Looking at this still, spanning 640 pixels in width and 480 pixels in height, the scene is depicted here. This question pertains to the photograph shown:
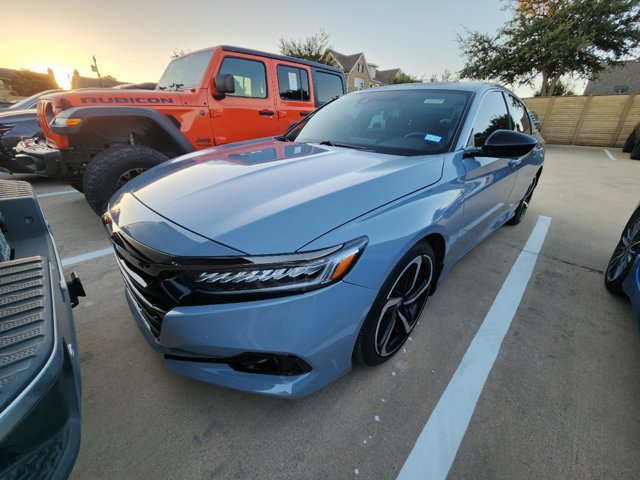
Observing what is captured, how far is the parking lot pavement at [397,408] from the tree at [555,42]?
1966cm

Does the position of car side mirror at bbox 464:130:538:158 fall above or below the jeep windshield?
below

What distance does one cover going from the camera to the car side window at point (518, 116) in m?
2.99

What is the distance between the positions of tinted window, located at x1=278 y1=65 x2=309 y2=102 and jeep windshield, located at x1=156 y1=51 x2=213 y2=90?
1.06 m

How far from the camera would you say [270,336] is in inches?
43.8

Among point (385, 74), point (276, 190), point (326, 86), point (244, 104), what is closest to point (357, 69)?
point (385, 74)

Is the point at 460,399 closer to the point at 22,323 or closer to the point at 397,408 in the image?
the point at 397,408

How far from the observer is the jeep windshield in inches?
154

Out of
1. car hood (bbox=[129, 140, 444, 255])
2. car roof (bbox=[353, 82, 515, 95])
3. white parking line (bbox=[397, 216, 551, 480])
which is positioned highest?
car roof (bbox=[353, 82, 515, 95])

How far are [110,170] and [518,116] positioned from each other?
4359 millimetres

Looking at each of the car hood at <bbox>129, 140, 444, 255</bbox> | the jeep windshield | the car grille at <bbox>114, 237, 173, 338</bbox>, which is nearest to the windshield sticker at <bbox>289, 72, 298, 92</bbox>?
the jeep windshield

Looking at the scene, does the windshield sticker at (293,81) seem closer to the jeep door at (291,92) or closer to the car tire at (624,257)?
the jeep door at (291,92)

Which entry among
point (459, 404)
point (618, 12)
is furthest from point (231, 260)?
point (618, 12)

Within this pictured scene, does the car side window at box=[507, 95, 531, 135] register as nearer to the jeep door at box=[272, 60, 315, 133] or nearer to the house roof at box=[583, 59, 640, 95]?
the jeep door at box=[272, 60, 315, 133]

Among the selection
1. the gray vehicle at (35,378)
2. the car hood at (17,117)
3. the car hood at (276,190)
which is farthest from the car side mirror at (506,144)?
the car hood at (17,117)
